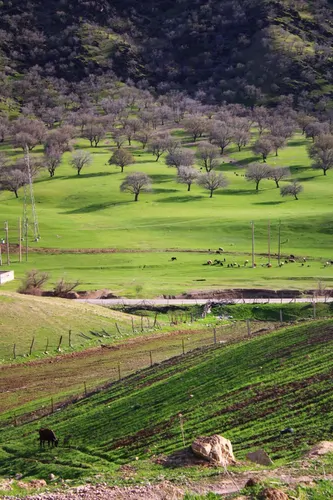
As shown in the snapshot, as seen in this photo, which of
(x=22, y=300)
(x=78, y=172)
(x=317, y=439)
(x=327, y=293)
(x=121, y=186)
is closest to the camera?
(x=317, y=439)

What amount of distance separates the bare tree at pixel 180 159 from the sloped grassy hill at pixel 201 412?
365 feet

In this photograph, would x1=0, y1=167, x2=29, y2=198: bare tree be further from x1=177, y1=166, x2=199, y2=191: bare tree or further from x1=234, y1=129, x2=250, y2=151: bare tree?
x1=234, y1=129, x2=250, y2=151: bare tree

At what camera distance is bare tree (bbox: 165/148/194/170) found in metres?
153

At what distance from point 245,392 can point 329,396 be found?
388 cm

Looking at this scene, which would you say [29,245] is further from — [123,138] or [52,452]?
[123,138]

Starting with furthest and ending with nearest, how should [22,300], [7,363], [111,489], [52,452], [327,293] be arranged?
[327,293] → [22,300] → [7,363] → [52,452] → [111,489]

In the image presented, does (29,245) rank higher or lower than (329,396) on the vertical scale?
lower

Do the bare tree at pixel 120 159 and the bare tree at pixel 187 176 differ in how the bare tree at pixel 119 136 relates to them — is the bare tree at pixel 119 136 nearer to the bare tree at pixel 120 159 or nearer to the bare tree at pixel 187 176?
the bare tree at pixel 120 159

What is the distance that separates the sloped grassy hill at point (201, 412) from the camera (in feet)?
96.8

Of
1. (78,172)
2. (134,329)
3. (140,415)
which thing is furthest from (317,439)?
(78,172)

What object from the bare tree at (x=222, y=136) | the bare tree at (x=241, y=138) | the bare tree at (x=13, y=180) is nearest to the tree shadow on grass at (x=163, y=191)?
the bare tree at (x=13, y=180)

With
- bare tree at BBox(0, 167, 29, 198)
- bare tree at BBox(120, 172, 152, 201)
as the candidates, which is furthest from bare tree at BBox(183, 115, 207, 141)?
bare tree at BBox(0, 167, 29, 198)

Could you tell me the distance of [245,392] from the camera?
1359 inches

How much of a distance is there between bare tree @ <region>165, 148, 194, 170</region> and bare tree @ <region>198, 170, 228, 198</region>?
1511cm
